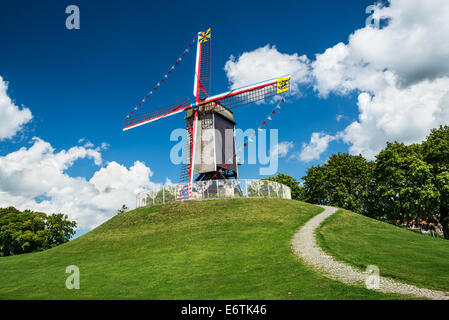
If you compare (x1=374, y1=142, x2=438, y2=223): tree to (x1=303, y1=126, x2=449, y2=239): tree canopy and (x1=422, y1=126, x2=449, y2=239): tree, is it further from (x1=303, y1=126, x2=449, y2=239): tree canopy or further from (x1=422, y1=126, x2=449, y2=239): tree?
(x1=422, y1=126, x2=449, y2=239): tree

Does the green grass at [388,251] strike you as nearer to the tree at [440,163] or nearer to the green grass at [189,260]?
the green grass at [189,260]

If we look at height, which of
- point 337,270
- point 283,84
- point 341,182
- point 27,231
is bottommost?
point 27,231

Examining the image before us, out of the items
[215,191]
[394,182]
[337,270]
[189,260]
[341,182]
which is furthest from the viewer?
[341,182]

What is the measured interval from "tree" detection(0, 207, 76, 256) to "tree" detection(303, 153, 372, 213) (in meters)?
47.8

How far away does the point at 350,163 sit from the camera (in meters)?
45.8

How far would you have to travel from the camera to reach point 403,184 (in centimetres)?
3453

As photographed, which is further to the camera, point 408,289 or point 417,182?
point 417,182

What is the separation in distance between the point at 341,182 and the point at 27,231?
177 feet

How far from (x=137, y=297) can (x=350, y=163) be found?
43.5 m

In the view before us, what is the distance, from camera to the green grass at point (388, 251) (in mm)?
10086

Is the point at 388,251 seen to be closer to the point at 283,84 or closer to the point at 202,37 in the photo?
the point at 283,84

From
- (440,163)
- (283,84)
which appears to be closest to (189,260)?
(283,84)

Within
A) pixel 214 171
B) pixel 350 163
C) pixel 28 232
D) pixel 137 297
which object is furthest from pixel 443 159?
pixel 28 232
